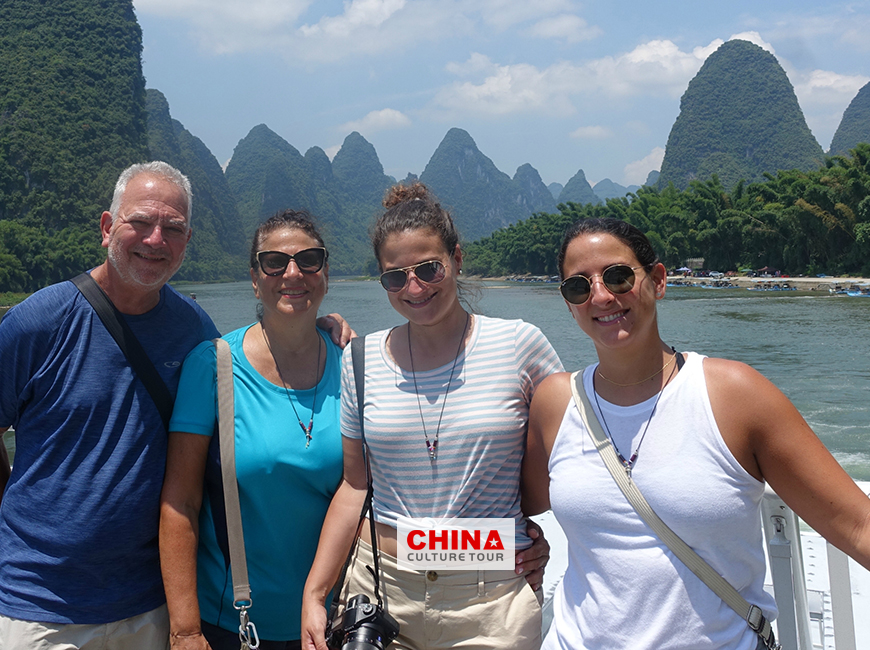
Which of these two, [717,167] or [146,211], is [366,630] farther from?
[717,167]

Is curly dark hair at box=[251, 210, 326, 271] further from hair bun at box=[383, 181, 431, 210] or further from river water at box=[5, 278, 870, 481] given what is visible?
river water at box=[5, 278, 870, 481]

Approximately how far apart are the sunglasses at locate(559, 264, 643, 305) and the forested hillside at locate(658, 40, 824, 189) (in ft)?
324

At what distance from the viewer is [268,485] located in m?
1.60

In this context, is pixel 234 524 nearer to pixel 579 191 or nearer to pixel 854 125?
pixel 854 125

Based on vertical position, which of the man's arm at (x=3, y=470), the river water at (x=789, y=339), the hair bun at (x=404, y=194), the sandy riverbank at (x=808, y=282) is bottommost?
the river water at (x=789, y=339)

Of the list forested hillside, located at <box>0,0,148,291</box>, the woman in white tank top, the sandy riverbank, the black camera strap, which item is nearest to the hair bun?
the black camera strap

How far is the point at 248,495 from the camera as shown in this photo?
1602 millimetres

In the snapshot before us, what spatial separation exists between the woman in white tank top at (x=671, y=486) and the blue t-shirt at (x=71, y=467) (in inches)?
37.2

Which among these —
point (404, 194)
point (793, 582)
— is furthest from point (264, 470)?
point (793, 582)

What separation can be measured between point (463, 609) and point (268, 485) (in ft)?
1.69

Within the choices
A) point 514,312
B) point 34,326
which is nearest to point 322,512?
point 34,326

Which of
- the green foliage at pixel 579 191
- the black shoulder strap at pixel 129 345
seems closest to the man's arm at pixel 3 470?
the black shoulder strap at pixel 129 345

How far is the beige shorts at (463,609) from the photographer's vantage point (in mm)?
1415

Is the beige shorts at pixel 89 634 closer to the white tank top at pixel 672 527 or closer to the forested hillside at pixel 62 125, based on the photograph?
the white tank top at pixel 672 527
